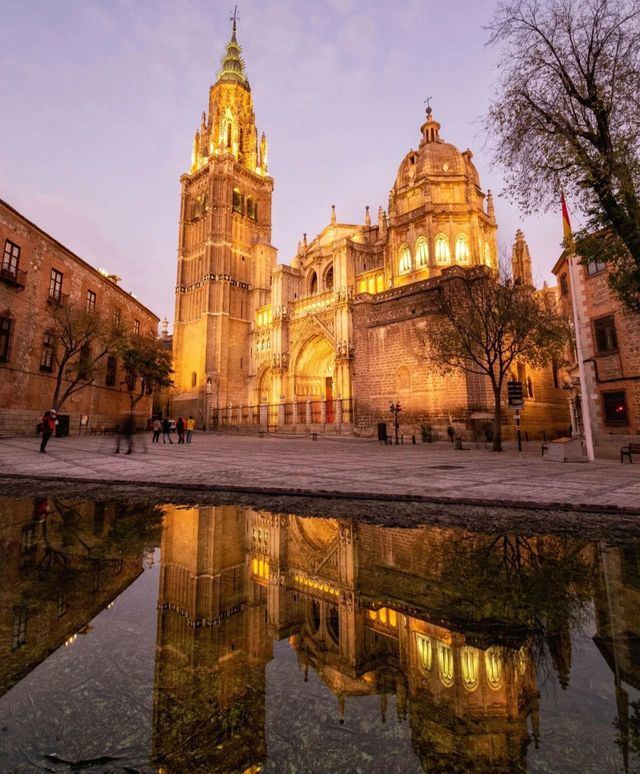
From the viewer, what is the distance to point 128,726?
0.98m

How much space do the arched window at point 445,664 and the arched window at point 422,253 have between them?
2945 centimetres

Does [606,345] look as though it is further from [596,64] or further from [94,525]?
[94,525]

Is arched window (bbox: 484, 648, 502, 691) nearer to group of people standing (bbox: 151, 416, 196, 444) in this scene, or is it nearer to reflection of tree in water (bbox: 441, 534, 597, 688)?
reflection of tree in water (bbox: 441, 534, 597, 688)

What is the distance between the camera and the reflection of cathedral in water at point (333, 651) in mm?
990

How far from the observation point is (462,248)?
28.2 meters

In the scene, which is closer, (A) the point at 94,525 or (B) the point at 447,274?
(A) the point at 94,525

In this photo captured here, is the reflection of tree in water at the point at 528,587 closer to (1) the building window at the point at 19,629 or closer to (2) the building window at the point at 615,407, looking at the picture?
(1) the building window at the point at 19,629

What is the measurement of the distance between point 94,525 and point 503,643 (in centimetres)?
339

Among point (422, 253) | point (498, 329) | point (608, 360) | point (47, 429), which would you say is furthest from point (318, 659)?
point (422, 253)

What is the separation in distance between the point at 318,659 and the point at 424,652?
0.42 meters

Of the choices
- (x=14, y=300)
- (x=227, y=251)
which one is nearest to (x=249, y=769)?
(x=14, y=300)

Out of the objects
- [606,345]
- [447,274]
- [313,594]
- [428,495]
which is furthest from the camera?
[447,274]

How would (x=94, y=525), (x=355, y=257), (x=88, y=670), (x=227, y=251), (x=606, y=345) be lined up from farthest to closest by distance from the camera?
(x=227, y=251), (x=355, y=257), (x=606, y=345), (x=94, y=525), (x=88, y=670)

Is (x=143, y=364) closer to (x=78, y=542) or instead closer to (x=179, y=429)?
(x=179, y=429)
